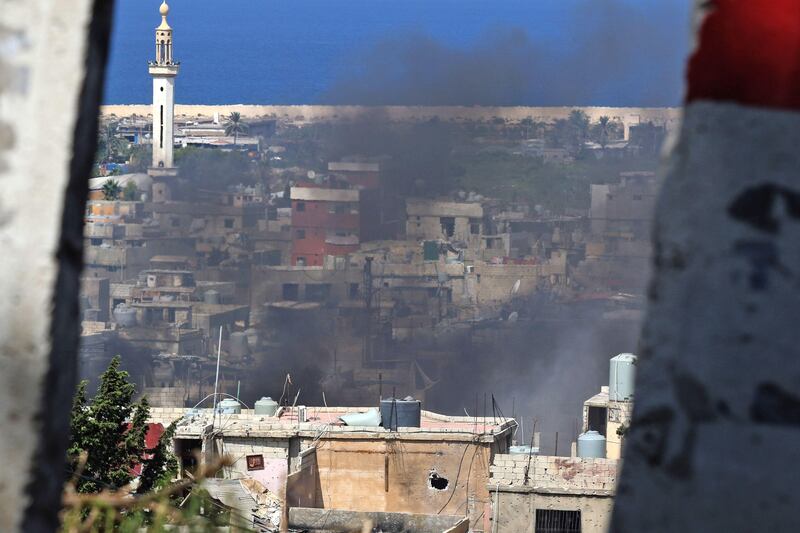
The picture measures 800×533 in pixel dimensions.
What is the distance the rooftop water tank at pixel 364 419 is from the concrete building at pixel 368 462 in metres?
0.52

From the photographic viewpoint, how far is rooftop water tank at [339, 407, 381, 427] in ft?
45.1

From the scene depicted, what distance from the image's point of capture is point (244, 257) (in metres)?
38.1

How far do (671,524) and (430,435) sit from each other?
37.9 feet

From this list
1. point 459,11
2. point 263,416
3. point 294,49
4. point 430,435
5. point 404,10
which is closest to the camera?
point 430,435

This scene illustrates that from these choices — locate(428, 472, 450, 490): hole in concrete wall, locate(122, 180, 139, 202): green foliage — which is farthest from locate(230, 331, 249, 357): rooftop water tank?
locate(428, 472, 450, 490): hole in concrete wall

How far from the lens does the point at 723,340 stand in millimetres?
1223

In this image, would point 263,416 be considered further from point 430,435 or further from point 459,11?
point 459,11

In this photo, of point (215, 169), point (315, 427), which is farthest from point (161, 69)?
point (315, 427)

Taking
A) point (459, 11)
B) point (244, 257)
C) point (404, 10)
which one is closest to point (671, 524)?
point (244, 257)

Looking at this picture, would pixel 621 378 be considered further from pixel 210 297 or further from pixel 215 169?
pixel 215 169

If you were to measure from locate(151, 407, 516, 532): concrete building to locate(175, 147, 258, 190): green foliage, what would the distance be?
31744 millimetres

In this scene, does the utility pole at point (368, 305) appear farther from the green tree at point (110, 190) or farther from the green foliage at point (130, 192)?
the green tree at point (110, 190)

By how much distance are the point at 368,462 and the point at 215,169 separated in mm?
34158

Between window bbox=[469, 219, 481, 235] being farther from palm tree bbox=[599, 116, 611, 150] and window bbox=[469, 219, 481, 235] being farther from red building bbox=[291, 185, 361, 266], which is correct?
palm tree bbox=[599, 116, 611, 150]
